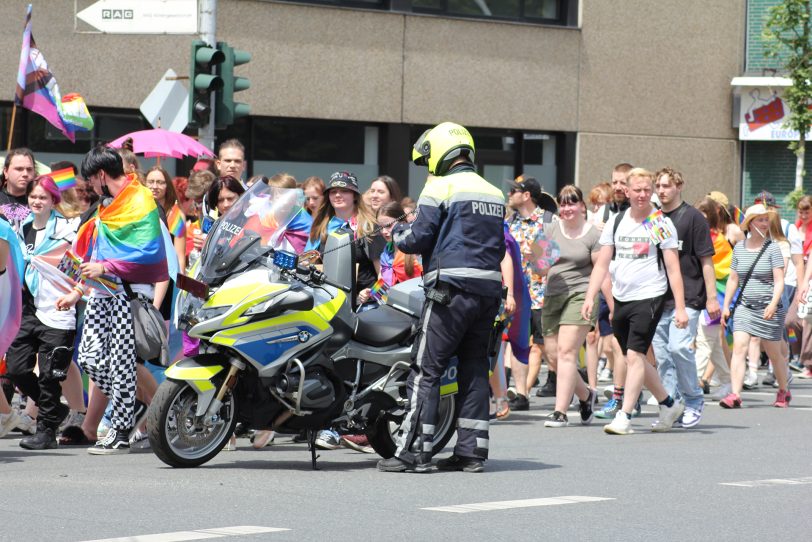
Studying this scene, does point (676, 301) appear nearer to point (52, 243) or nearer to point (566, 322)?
point (566, 322)

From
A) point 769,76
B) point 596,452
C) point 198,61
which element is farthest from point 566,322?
point 769,76

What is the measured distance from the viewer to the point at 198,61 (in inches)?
572

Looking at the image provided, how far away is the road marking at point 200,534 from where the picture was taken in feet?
21.7

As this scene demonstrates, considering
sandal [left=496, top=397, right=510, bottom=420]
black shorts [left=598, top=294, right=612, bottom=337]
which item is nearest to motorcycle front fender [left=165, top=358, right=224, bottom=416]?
sandal [left=496, top=397, right=510, bottom=420]

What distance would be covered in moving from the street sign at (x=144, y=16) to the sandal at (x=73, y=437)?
4733 millimetres

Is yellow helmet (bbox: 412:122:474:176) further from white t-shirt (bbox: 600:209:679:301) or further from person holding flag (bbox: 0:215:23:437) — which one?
white t-shirt (bbox: 600:209:679:301)

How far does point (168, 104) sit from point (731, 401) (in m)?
5.99

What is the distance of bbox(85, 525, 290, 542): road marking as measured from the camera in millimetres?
6605

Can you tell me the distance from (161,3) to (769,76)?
1568 centimetres

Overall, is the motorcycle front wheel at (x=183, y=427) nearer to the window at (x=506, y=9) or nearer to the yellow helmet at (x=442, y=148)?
the yellow helmet at (x=442, y=148)

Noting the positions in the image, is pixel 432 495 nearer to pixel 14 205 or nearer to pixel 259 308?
pixel 259 308

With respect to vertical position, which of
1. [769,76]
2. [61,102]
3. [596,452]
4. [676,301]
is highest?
[769,76]

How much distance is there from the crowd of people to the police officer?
0.01 meters

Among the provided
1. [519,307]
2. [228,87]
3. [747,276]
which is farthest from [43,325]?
[747,276]
